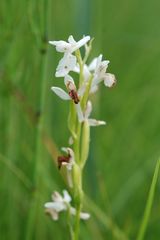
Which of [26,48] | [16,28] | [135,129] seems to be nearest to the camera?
[16,28]

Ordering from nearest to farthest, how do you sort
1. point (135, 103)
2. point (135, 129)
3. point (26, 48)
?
point (26, 48) → point (135, 103) → point (135, 129)

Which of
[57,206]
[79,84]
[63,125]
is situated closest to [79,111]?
[79,84]

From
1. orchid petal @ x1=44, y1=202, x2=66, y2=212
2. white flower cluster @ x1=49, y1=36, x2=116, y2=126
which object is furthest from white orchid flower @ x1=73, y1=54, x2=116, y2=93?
orchid petal @ x1=44, y1=202, x2=66, y2=212

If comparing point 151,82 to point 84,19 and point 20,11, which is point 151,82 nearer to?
point 84,19

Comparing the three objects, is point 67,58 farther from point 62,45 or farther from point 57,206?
point 57,206

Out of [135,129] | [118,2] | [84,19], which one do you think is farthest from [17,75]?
[118,2]

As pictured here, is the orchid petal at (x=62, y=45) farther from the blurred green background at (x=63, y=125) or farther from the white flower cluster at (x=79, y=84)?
the blurred green background at (x=63, y=125)

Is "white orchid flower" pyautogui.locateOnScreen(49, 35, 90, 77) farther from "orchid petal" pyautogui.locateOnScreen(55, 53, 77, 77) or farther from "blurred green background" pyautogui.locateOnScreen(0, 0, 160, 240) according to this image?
"blurred green background" pyautogui.locateOnScreen(0, 0, 160, 240)

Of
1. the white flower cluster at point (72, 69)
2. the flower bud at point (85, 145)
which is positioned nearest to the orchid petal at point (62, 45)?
the white flower cluster at point (72, 69)
